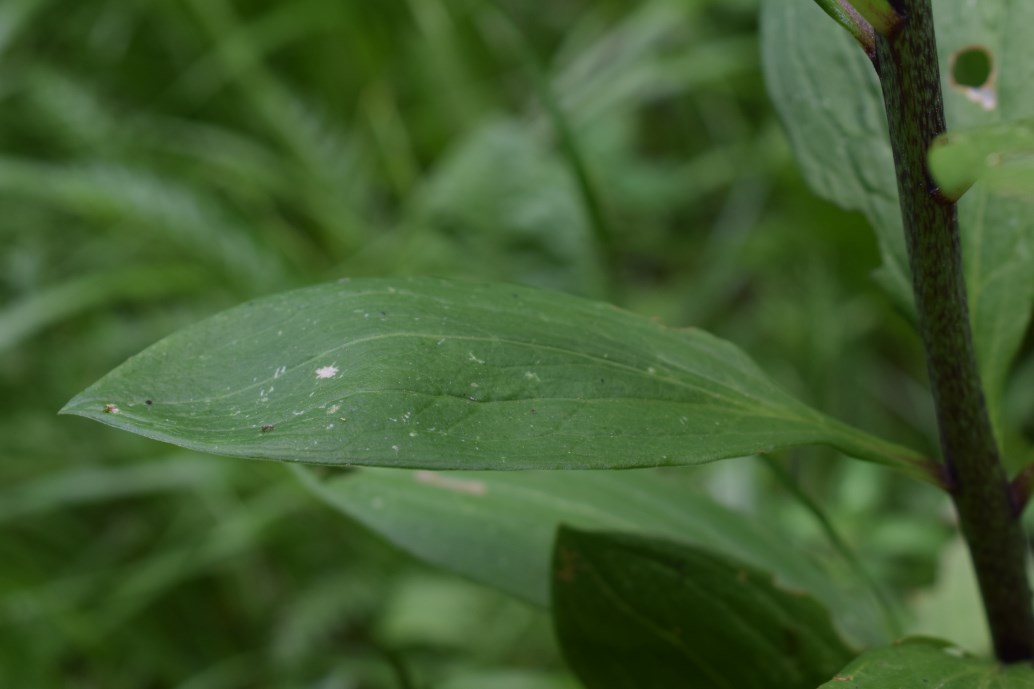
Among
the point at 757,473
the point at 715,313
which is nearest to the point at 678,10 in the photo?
the point at 715,313

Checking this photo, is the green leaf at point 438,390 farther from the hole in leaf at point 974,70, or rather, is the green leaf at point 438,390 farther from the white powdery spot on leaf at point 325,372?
the hole in leaf at point 974,70

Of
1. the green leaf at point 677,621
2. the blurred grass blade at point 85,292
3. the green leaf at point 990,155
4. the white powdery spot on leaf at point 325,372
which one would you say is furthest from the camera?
the blurred grass blade at point 85,292

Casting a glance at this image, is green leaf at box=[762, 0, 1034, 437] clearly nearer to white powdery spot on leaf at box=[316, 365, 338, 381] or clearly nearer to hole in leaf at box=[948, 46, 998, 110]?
hole in leaf at box=[948, 46, 998, 110]

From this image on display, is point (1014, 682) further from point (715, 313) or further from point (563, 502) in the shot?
point (715, 313)

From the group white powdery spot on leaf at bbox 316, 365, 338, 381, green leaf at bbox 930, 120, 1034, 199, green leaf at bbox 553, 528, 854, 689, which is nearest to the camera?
green leaf at bbox 930, 120, 1034, 199

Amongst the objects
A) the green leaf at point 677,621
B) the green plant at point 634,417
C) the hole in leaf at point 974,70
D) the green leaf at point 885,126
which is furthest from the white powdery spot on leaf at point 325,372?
the hole in leaf at point 974,70

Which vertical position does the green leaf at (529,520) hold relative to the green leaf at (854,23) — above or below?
below

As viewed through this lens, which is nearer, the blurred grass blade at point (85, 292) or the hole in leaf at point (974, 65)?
the hole in leaf at point (974, 65)

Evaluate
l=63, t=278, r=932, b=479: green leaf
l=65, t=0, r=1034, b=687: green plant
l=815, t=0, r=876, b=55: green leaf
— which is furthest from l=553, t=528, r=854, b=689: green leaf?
l=815, t=0, r=876, b=55: green leaf
